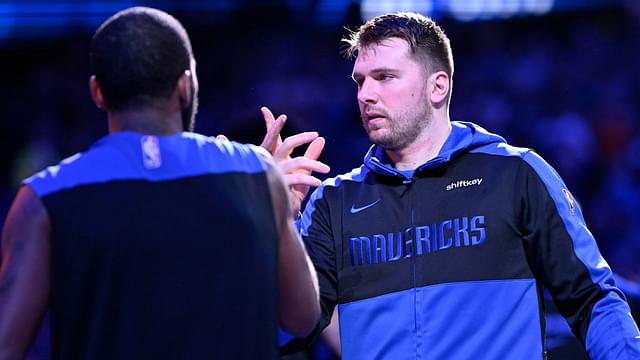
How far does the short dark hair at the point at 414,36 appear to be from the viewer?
3.75 m

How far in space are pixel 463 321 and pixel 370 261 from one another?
1.28 feet

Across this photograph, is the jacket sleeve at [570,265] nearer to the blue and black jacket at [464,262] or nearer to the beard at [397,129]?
the blue and black jacket at [464,262]

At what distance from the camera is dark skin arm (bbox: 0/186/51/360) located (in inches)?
93.7

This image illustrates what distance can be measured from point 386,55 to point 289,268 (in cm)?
130

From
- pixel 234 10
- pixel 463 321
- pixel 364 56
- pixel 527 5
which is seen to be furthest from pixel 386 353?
pixel 527 5

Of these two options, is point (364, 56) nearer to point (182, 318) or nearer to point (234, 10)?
point (182, 318)

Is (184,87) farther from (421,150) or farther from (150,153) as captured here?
(421,150)

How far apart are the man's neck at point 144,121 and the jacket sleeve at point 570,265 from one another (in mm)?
1407

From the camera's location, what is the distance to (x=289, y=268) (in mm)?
2650

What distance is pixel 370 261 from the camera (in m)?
3.60

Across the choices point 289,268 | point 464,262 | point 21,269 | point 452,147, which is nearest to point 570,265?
point 464,262

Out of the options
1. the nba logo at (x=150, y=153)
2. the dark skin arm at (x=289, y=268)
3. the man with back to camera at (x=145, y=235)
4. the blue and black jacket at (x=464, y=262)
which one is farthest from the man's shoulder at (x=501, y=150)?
the nba logo at (x=150, y=153)

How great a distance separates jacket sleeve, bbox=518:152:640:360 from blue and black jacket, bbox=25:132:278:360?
1229mm

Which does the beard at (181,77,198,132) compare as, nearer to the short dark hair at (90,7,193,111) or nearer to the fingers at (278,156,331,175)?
the short dark hair at (90,7,193,111)
